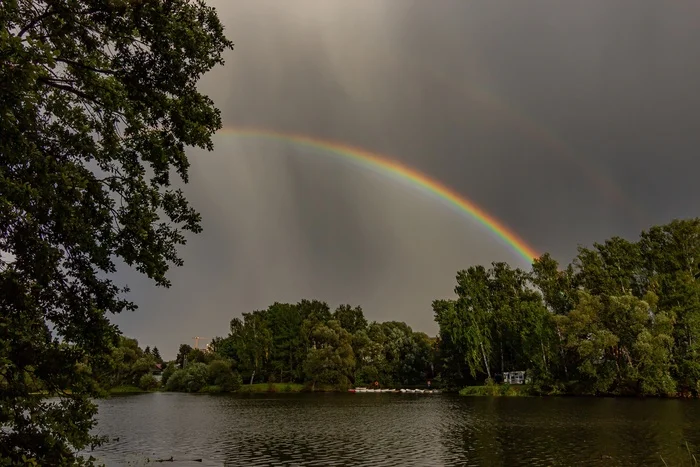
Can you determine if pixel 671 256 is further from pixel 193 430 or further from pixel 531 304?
pixel 193 430

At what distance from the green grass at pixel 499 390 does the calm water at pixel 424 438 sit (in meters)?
33.7

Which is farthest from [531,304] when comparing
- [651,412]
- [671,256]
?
[651,412]

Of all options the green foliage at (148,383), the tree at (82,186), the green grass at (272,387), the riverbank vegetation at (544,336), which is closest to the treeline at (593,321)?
the riverbank vegetation at (544,336)

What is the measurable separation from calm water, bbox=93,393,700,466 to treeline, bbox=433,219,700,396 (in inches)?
770

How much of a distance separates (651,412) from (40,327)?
58102mm

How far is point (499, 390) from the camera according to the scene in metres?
92.8

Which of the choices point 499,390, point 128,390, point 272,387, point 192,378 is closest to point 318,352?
point 272,387

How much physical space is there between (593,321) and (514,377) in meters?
28.1

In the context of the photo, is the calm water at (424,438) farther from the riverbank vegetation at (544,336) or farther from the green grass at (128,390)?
the green grass at (128,390)

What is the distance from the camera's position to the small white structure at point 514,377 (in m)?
99.4

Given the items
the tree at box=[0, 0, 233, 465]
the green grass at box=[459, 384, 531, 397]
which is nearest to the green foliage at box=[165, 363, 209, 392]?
the green grass at box=[459, 384, 531, 397]

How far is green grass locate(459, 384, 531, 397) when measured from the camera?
89.2 m

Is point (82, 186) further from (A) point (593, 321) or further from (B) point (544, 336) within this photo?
(B) point (544, 336)

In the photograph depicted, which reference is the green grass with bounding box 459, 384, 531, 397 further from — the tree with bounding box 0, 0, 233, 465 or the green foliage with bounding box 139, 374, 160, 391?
the green foliage with bounding box 139, 374, 160, 391
